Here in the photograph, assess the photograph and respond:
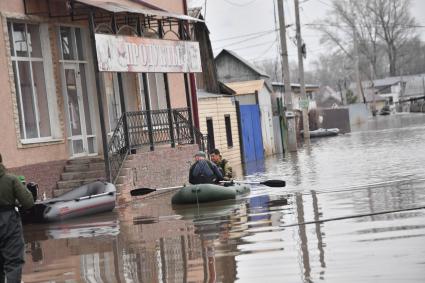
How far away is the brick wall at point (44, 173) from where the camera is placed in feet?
60.8

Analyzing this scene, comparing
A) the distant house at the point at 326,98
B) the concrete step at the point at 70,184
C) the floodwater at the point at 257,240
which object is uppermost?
the distant house at the point at 326,98

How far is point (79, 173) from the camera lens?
20.0 meters

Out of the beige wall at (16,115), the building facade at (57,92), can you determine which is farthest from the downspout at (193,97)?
the beige wall at (16,115)

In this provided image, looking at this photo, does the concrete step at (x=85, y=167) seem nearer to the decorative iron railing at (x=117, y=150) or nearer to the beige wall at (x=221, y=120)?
the decorative iron railing at (x=117, y=150)

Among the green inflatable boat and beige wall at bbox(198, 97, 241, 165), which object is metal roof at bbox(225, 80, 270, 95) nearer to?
beige wall at bbox(198, 97, 241, 165)

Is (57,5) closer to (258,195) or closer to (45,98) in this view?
(45,98)

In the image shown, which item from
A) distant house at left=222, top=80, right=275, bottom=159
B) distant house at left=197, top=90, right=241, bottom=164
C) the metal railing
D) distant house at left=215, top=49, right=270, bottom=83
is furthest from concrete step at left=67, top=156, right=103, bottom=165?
distant house at left=215, top=49, right=270, bottom=83

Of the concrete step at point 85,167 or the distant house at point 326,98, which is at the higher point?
the distant house at point 326,98

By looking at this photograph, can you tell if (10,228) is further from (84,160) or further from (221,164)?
(221,164)

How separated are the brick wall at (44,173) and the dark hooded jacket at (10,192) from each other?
9132 millimetres

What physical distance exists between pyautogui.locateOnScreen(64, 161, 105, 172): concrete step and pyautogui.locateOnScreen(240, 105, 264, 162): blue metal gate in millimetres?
16803

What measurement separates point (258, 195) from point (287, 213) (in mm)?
4656

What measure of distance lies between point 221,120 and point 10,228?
24889 mm

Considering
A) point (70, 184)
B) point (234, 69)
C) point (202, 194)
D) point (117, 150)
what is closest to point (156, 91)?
point (117, 150)
